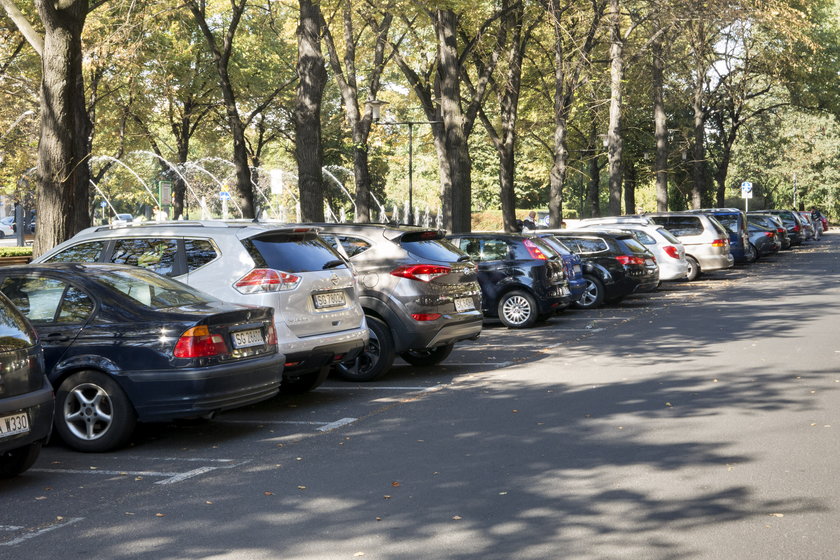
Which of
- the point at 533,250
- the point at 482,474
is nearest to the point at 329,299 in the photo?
the point at 482,474

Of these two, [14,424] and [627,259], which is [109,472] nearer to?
[14,424]

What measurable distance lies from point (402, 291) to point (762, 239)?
29154 mm

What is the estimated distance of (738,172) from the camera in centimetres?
8531

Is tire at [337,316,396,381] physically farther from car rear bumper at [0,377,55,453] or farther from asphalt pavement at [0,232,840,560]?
car rear bumper at [0,377,55,453]

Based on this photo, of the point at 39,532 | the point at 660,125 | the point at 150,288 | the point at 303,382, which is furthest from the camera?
the point at 660,125

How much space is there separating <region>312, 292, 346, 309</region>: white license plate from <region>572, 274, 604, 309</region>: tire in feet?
37.2

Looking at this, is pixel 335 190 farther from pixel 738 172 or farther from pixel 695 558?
pixel 695 558

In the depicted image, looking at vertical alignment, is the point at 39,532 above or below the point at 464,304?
below

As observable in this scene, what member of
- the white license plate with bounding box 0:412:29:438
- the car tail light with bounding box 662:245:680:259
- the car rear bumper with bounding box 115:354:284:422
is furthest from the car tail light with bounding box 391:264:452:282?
the car tail light with bounding box 662:245:680:259

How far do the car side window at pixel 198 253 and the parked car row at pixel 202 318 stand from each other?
0.5 inches

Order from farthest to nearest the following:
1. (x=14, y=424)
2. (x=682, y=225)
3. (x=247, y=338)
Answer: (x=682, y=225) < (x=247, y=338) < (x=14, y=424)

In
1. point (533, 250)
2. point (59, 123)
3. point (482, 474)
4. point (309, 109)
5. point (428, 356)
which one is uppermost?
point (309, 109)

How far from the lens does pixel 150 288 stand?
346 inches

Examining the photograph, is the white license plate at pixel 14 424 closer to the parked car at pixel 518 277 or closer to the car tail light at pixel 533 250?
the parked car at pixel 518 277
